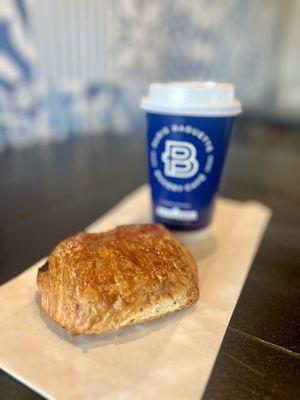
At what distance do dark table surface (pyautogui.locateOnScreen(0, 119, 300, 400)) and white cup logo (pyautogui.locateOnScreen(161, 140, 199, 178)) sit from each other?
0.21 metres

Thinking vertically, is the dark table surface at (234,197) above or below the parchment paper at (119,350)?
below

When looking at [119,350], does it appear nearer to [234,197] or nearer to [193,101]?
[193,101]

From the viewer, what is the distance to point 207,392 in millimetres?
310

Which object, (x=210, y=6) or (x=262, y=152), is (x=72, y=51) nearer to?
(x=262, y=152)

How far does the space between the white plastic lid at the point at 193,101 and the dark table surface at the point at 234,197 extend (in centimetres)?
28

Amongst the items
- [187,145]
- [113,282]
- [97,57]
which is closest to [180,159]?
[187,145]

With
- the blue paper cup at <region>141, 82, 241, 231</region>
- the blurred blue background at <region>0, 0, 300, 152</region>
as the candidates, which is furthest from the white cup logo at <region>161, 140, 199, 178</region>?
the blurred blue background at <region>0, 0, 300, 152</region>

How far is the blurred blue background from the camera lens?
3.89 feet

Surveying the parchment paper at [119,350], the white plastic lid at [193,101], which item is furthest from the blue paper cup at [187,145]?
the parchment paper at [119,350]

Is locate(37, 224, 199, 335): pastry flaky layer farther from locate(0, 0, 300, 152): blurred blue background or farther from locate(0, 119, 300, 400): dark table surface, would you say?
locate(0, 0, 300, 152): blurred blue background

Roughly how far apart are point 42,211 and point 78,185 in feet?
0.64

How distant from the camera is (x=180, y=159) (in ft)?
1.84

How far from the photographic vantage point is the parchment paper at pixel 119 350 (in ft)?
1.01

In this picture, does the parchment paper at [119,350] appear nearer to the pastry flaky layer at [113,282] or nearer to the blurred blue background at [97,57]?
the pastry flaky layer at [113,282]
